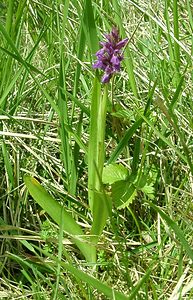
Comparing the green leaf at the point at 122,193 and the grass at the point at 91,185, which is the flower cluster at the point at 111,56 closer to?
the grass at the point at 91,185

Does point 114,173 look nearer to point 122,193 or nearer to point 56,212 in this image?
point 122,193

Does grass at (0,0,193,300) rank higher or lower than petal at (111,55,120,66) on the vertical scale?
lower

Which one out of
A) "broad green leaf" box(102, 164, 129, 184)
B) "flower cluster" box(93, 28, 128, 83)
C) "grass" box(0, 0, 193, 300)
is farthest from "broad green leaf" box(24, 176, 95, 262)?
"flower cluster" box(93, 28, 128, 83)

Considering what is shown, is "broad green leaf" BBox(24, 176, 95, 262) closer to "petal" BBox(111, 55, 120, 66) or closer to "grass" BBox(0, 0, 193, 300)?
"grass" BBox(0, 0, 193, 300)

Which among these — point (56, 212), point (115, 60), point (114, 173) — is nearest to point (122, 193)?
point (114, 173)

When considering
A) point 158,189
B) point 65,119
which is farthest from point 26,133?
point 158,189

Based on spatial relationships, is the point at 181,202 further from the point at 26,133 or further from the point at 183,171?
the point at 26,133
